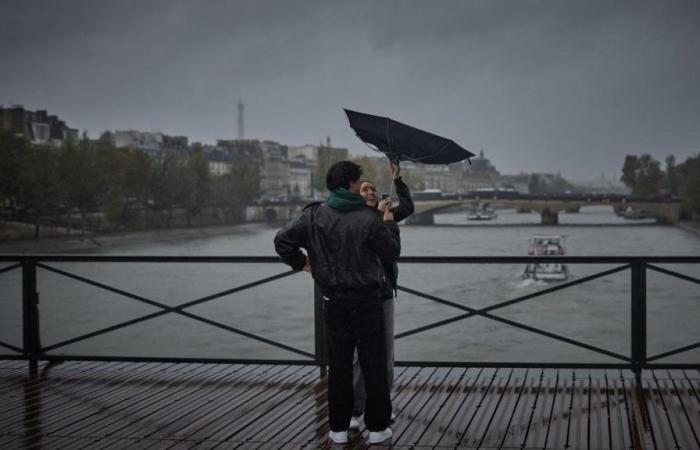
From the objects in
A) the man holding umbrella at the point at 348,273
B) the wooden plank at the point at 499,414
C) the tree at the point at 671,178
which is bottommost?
the wooden plank at the point at 499,414

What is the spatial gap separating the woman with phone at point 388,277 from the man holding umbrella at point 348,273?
8 centimetres

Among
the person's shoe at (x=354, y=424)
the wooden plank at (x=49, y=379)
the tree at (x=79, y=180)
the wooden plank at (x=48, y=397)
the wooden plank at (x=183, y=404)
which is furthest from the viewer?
the tree at (x=79, y=180)

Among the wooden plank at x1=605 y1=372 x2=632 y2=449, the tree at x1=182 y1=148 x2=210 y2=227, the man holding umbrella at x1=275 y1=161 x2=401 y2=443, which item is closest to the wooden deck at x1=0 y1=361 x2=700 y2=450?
the wooden plank at x1=605 y1=372 x2=632 y2=449

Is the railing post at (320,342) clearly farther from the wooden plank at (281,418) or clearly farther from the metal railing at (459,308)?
the wooden plank at (281,418)

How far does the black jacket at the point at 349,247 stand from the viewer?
4898 millimetres

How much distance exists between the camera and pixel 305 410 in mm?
6031

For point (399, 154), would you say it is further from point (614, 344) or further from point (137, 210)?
point (137, 210)

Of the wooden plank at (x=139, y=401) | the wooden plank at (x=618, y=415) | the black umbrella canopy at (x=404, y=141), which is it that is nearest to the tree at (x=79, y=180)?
the wooden plank at (x=139, y=401)

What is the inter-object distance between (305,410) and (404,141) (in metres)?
2.04

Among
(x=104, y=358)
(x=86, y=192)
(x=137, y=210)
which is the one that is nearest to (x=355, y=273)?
(x=104, y=358)

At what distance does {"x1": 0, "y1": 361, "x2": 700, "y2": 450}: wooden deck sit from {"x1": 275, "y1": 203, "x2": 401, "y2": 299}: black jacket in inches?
38.2

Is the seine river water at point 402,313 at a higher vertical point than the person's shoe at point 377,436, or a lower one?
lower

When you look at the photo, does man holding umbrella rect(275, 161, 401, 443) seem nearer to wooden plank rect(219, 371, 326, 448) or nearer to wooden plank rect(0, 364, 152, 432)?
wooden plank rect(219, 371, 326, 448)

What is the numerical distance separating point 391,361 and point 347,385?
Result: 347 millimetres
